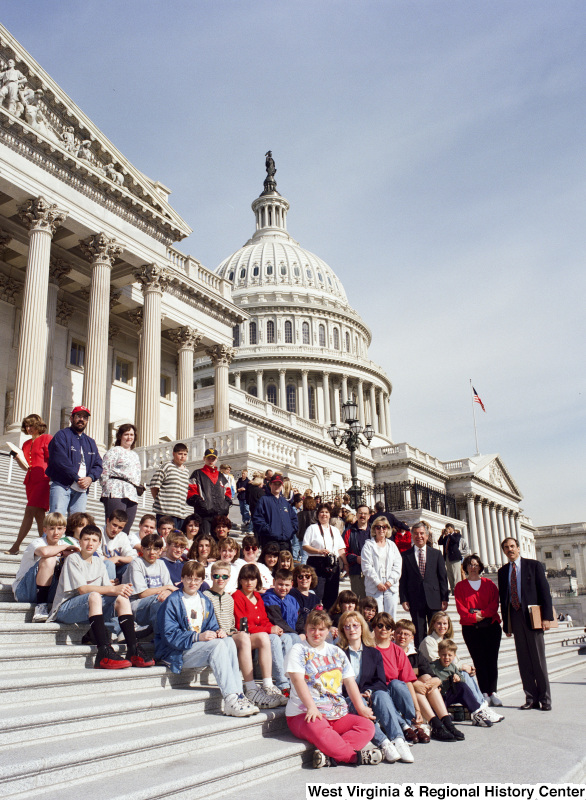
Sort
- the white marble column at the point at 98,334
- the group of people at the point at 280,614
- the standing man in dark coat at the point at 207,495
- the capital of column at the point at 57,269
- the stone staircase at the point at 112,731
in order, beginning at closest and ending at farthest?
the stone staircase at the point at 112,731 < the group of people at the point at 280,614 < the standing man in dark coat at the point at 207,495 < the white marble column at the point at 98,334 < the capital of column at the point at 57,269

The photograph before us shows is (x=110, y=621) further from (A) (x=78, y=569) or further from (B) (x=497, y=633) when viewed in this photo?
(B) (x=497, y=633)

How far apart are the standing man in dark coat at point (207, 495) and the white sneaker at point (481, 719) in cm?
502

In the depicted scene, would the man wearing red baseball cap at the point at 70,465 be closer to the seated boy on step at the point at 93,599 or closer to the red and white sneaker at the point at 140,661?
the seated boy on step at the point at 93,599

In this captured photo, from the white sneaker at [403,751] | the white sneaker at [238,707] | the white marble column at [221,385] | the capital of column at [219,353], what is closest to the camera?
the white sneaker at [403,751]

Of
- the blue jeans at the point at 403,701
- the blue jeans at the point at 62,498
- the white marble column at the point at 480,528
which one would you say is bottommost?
the blue jeans at the point at 403,701

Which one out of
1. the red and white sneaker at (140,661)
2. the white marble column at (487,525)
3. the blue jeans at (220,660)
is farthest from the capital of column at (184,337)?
the white marble column at (487,525)

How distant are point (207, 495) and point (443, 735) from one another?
559 centimetres

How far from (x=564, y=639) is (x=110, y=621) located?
48.6 ft

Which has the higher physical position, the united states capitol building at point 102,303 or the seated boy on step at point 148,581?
the united states capitol building at point 102,303

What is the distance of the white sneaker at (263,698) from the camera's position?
21.2ft

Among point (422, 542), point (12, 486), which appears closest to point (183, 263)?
point (12, 486)

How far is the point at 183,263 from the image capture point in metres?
32.0

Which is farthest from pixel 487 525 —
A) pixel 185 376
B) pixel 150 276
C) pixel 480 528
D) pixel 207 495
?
pixel 207 495

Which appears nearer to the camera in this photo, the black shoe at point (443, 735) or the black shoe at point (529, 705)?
the black shoe at point (443, 735)
